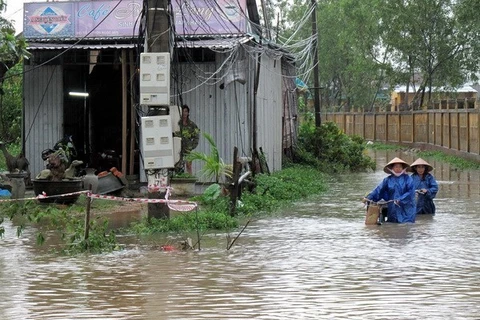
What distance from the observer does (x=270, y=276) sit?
10.9 m

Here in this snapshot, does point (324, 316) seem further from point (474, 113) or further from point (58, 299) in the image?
point (474, 113)

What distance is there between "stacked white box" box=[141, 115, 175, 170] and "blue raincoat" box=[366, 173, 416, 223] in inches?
135

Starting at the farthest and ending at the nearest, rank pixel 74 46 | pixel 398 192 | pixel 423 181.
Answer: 1. pixel 74 46
2. pixel 423 181
3. pixel 398 192

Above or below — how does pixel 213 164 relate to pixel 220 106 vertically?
below

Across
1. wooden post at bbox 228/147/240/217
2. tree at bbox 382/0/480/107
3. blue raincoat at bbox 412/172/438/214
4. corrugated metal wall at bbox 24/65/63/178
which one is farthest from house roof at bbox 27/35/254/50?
tree at bbox 382/0/480/107

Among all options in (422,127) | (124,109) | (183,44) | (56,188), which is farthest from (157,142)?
(422,127)

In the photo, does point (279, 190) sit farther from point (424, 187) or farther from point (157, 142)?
point (157, 142)

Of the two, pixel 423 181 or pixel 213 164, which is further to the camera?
pixel 213 164

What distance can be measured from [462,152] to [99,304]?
28359 mm

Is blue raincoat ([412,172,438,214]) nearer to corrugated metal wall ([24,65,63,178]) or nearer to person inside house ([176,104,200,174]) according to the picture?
person inside house ([176,104,200,174])

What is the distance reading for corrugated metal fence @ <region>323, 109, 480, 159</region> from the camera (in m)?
34.6

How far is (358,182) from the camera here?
26.5 meters

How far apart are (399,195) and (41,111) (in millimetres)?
9820

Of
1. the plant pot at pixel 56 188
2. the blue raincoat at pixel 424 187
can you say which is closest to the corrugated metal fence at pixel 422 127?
the blue raincoat at pixel 424 187
